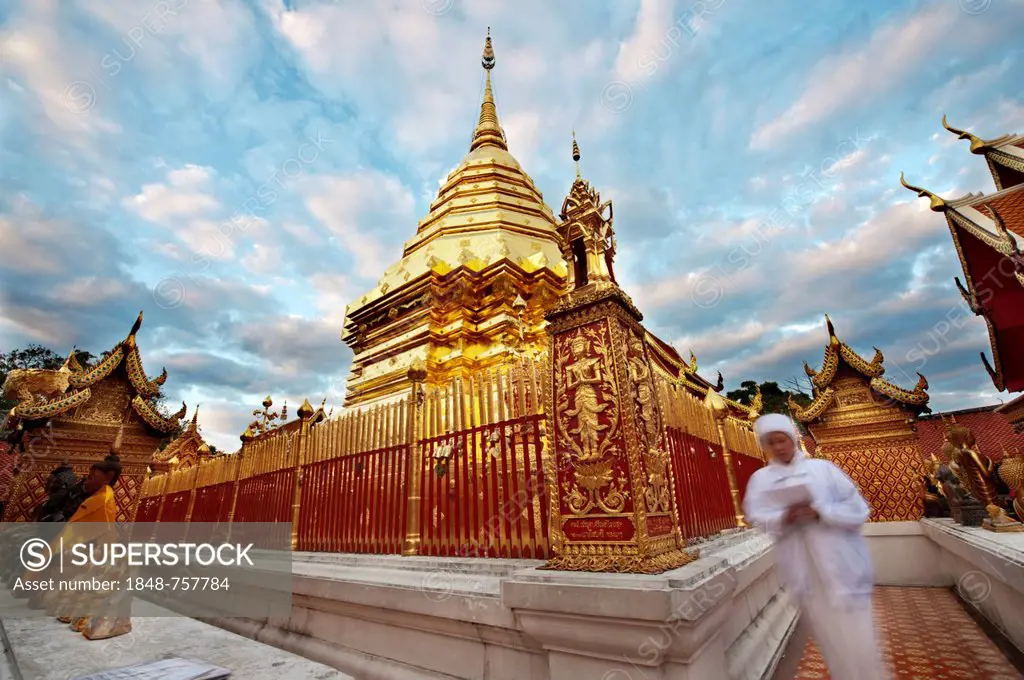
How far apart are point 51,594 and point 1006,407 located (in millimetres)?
11704

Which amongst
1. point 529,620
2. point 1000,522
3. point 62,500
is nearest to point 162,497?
point 62,500

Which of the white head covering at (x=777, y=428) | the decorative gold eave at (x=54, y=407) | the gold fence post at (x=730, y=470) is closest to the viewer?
the white head covering at (x=777, y=428)

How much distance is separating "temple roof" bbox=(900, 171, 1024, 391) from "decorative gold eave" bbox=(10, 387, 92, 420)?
13.0 metres

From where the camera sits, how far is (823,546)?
2096mm

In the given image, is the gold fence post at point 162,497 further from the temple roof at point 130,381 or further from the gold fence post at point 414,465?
the gold fence post at point 414,465

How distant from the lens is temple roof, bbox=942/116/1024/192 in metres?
7.51

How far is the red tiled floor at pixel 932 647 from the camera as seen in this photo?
335 centimetres

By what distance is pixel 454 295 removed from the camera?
7.92 m

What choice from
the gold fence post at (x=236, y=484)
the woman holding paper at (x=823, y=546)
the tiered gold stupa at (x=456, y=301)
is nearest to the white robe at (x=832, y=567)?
the woman holding paper at (x=823, y=546)

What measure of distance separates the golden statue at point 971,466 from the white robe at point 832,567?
5.30 m

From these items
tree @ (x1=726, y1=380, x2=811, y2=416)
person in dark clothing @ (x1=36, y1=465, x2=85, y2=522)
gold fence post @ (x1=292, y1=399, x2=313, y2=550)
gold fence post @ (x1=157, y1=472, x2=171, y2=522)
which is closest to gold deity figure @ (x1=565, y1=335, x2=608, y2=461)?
gold fence post @ (x1=292, y1=399, x2=313, y2=550)

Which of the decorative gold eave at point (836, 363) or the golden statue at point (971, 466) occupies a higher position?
the decorative gold eave at point (836, 363)

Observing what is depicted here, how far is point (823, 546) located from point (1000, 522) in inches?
200

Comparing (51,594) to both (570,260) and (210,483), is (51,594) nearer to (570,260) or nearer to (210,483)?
(210,483)
